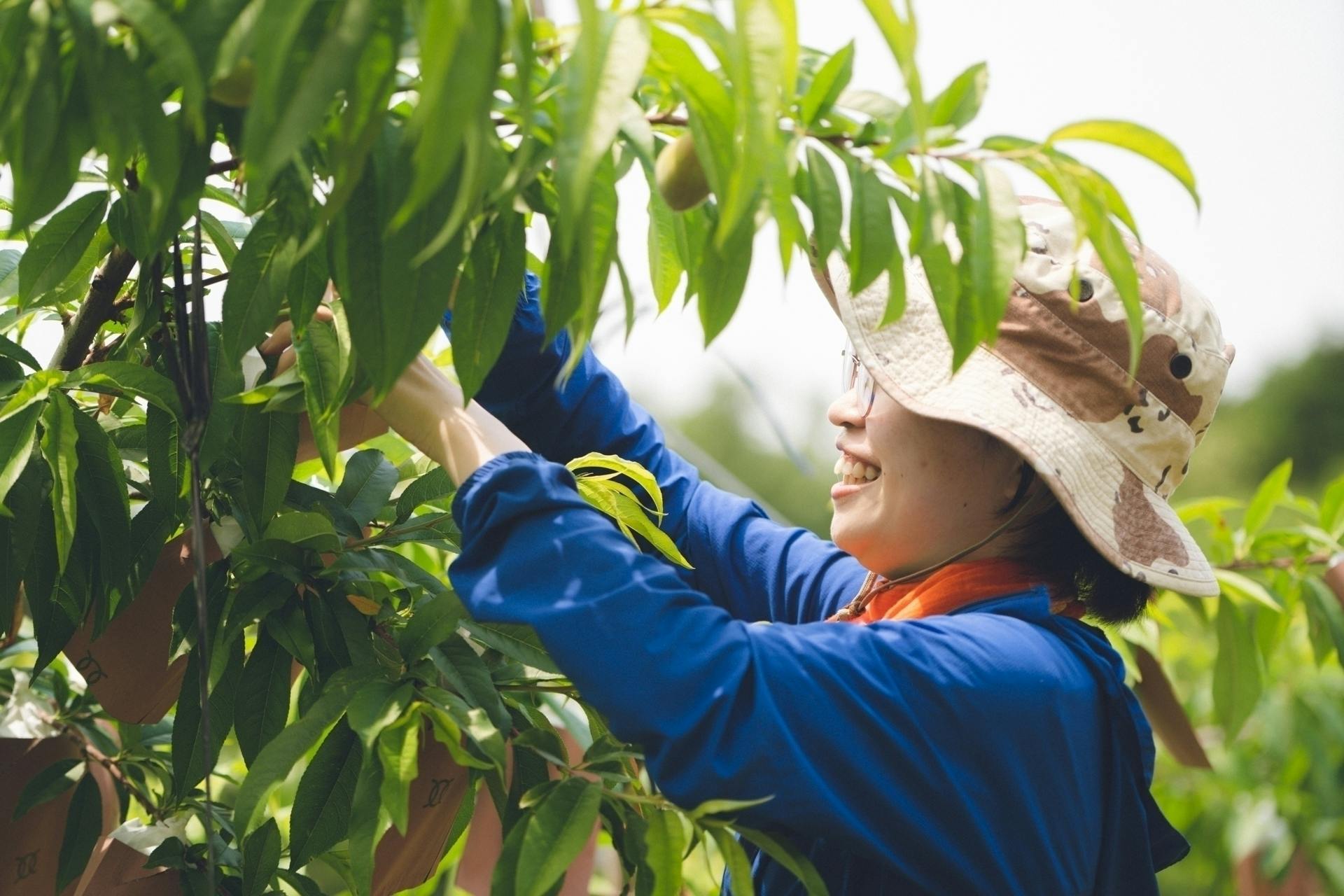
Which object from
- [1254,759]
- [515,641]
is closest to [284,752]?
[515,641]

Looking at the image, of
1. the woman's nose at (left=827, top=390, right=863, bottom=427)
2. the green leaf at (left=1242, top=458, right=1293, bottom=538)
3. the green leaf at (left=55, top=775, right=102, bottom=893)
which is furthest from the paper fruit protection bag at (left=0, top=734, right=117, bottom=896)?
the green leaf at (left=1242, top=458, right=1293, bottom=538)

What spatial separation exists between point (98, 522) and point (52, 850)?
29cm

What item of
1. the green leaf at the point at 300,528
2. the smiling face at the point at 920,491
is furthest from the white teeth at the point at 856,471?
the green leaf at the point at 300,528

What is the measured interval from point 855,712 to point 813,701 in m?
0.03

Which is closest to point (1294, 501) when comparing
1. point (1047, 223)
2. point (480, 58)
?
point (1047, 223)

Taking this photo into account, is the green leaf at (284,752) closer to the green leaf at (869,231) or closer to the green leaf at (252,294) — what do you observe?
the green leaf at (252,294)

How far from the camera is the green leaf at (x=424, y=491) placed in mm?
891

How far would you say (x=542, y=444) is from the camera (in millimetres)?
1107

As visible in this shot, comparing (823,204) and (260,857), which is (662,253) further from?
(260,857)

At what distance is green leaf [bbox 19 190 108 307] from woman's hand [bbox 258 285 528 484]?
11 centimetres

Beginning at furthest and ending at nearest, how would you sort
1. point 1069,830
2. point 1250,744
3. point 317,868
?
point 1250,744 → point 317,868 → point 1069,830

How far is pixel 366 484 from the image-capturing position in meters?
0.92

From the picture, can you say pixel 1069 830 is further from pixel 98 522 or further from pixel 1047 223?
pixel 98 522

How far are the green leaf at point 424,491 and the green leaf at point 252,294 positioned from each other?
0.70 ft
